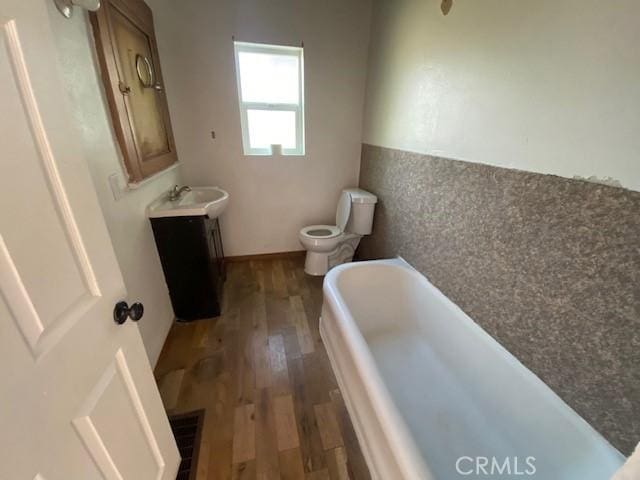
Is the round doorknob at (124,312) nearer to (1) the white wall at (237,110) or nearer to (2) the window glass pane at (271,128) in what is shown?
(1) the white wall at (237,110)

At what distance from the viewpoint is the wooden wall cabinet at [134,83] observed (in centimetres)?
128

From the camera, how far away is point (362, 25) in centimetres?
225

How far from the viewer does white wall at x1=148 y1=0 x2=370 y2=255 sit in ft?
6.72

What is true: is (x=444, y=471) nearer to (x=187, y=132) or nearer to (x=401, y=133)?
(x=401, y=133)

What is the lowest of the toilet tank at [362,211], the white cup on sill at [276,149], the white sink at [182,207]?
the toilet tank at [362,211]

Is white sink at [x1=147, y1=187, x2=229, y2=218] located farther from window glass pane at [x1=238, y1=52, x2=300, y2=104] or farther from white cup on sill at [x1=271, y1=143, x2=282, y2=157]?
window glass pane at [x1=238, y1=52, x2=300, y2=104]

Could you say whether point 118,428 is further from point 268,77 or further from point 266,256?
point 268,77

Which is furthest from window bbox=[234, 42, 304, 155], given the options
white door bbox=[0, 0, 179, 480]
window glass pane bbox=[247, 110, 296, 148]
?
white door bbox=[0, 0, 179, 480]

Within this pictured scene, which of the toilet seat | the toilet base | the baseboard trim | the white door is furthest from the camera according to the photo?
the baseboard trim

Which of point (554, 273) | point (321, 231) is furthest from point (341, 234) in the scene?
point (554, 273)

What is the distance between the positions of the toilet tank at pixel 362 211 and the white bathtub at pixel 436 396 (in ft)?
2.23

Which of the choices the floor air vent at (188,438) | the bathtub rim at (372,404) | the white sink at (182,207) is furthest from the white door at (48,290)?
the white sink at (182,207)

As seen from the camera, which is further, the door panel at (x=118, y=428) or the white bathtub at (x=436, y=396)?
the white bathtub at (x=436, y=396)

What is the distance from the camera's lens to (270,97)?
7.87 ft
